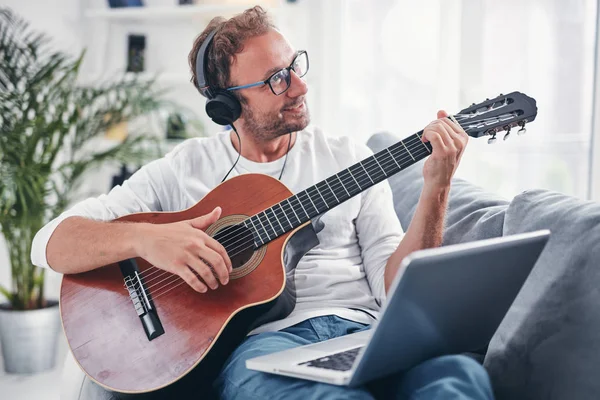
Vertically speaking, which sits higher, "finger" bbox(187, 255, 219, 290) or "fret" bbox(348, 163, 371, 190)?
"fret" bbox(348, 163, 371, 190)

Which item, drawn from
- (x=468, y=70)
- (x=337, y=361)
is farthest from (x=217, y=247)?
(x=468, y=70)

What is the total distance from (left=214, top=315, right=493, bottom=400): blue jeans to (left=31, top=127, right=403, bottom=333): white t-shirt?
0.15 feet

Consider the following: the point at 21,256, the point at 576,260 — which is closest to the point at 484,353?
the point at 576,260

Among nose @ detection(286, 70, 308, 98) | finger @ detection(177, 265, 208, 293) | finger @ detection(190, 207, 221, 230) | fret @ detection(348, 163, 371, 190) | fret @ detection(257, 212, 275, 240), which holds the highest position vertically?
nose @ detection(286, 70, 308, 98)

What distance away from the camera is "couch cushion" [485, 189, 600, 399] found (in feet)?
3.28

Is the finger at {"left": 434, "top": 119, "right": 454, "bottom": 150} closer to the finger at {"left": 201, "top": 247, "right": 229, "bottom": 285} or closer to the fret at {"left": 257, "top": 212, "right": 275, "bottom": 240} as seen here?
the fret at {"left": 257, "top": 212, "right": 275, "bottom": 240}

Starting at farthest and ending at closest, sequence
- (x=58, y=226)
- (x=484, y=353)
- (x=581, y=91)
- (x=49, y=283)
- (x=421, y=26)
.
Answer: (x=49, y=283)
(x=421, y=26)
(x=581, y=91)
(x=58, y=226)
(x=484, y=353)

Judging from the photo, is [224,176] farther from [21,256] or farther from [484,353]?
[21,256]

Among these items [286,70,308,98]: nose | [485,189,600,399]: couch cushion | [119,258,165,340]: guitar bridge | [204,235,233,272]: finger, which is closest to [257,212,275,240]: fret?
Answer: [204,235,233,272]: finger

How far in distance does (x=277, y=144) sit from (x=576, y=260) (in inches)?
31.7

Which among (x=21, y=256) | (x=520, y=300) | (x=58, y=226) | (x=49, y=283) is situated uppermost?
(x=58, y=226)

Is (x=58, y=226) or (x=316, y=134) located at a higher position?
(x=316, y=134)

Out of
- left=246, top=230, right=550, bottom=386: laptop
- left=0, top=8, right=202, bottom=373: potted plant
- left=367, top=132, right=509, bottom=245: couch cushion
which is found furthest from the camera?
left=0, top=8, right=202, bottom=373: potted plant

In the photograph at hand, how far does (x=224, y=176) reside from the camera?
5.17 ft
